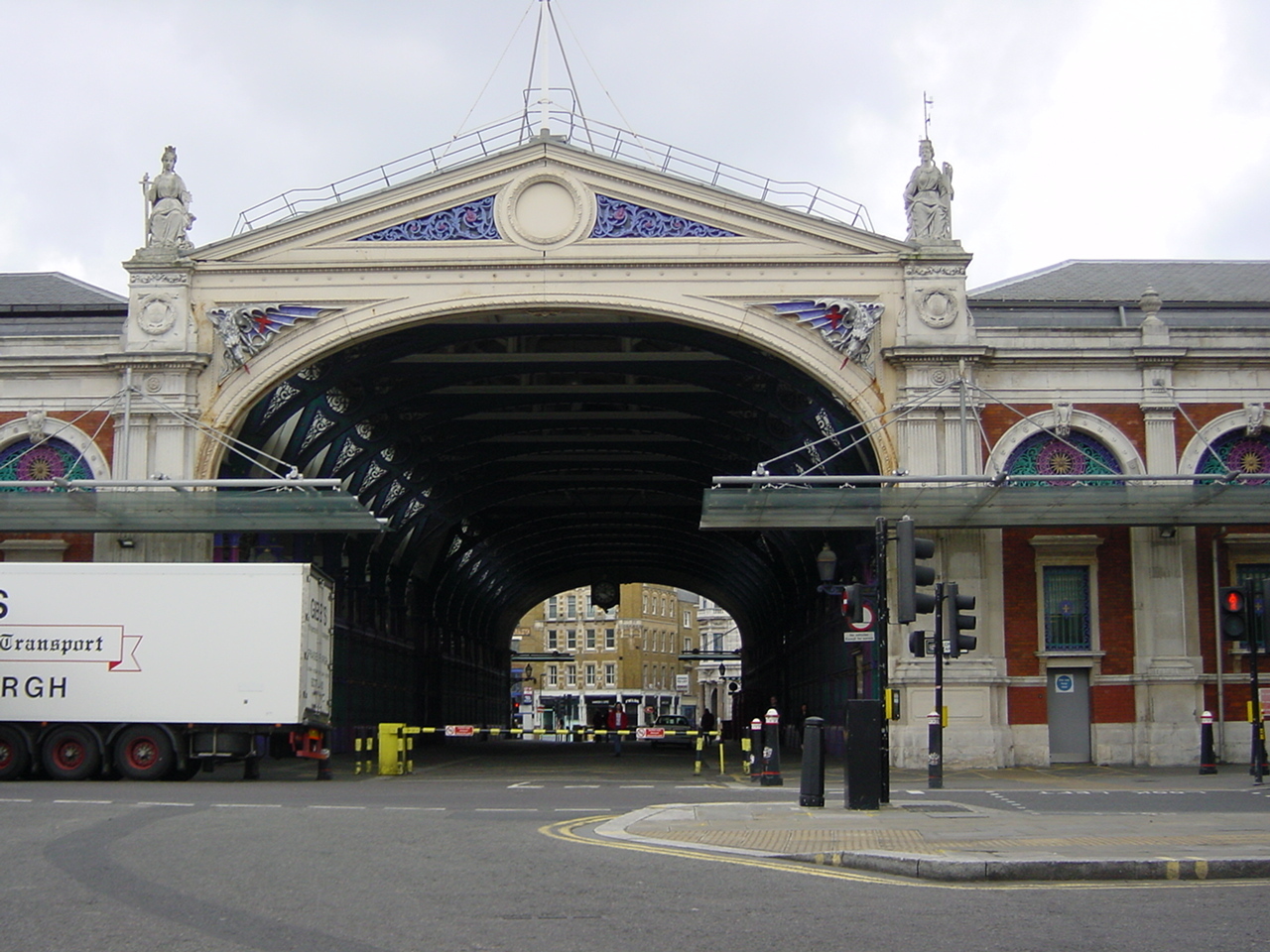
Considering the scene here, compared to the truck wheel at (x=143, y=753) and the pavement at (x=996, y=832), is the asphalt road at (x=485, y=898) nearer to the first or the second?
the pavement at (x=996, y=832)

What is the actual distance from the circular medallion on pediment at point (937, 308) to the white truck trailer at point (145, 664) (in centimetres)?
1388

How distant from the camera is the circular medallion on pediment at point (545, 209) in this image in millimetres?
32875

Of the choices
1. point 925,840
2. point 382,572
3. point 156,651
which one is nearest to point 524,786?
point 156,651

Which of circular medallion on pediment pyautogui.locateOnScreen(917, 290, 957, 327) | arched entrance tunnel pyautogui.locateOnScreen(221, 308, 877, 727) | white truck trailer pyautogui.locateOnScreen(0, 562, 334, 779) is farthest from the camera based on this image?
arched entrance tunnel pyautogui.locateOnScreen(221, 308, 877, 727)

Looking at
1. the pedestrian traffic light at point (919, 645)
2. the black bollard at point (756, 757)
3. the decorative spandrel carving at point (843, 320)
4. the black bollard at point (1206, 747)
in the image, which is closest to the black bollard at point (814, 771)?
the pedestrian traffic light at point (919, 645)

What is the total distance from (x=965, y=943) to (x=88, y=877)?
6.72 metres

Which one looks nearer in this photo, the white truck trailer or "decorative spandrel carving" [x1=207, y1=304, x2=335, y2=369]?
the white truck trailer

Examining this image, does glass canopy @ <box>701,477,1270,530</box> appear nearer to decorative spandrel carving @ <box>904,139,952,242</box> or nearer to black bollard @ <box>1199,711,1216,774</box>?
black bollard @ <box>1199,711,1216,774</box>

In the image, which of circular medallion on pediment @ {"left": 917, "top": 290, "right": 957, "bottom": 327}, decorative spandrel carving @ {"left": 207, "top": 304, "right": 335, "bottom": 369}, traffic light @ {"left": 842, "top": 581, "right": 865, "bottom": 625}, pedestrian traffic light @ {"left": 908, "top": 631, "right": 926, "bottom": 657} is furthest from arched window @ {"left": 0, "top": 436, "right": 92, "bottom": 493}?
pedestrian traffic light @ {"left": 908, "top": 631, "right": 926, "bottom": 657}

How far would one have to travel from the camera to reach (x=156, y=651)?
87.6ft

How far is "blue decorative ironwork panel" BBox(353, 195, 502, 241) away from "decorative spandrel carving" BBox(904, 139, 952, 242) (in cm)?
899

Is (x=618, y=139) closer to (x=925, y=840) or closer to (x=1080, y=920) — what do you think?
(x=925, y=840)

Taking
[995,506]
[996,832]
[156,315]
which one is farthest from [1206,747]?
[156,315]

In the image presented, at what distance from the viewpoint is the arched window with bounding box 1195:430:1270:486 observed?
3275cm
